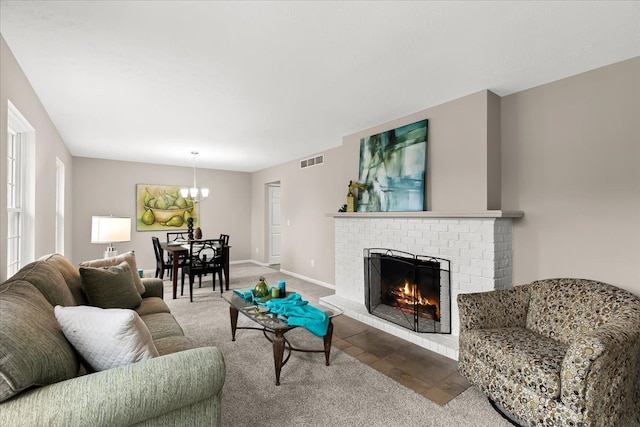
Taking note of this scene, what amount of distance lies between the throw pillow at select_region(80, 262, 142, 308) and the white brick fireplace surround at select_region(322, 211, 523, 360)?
2361 mm

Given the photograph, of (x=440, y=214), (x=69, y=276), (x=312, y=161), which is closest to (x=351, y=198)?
(x=440, y=214)

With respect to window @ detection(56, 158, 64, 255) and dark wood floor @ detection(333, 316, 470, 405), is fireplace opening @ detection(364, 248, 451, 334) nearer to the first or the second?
dark wood floor @ detection(333, 316, 470, 405)

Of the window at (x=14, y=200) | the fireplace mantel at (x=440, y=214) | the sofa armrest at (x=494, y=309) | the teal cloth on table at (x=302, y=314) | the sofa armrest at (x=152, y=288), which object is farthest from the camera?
the sofa armrest at (x=152, y=288)

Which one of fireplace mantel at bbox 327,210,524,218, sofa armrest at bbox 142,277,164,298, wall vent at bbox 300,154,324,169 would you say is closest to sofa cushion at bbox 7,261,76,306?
sofa armrest at bbox 142,277,164,298

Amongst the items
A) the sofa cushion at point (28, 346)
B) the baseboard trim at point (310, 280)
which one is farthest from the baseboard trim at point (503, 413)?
the baseboard trim at point (310, 280)

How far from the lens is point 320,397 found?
2.10 metres

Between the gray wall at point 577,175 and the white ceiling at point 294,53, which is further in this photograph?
the gray wall at point 577,175

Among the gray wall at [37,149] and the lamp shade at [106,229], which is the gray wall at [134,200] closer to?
the gray wall at [37,149]

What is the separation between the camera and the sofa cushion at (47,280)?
5.49ft

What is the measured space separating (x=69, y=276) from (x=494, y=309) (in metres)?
3.19

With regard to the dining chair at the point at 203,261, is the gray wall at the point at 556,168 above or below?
above

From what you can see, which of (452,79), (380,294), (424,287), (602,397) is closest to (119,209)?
(380,294)

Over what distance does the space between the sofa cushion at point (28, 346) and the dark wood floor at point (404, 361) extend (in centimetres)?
210

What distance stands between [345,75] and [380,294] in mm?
2522
